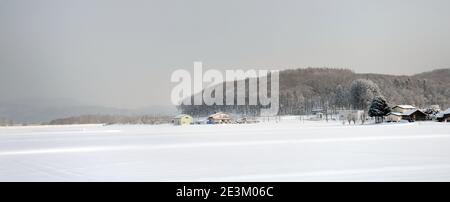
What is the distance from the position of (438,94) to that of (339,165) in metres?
114

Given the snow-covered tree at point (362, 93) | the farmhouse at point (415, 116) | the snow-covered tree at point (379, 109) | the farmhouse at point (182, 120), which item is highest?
the snow-covered tree at point (362, 93)

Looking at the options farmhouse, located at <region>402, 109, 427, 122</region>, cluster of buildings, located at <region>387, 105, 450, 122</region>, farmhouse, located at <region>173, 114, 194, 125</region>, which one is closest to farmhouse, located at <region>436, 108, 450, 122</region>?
cluster of buildings, located at <region>387, 105, 450, 122</region>

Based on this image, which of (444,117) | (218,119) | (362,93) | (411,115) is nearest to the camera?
(444,117)

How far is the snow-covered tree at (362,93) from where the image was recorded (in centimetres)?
9450

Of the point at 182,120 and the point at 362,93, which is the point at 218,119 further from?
the point at 362,93

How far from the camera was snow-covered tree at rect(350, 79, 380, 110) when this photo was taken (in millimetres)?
94500

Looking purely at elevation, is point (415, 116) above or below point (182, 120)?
above

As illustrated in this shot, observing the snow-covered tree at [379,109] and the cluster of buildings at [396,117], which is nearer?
the cluster of buildings at [396,117]

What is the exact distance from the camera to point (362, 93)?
96.7m

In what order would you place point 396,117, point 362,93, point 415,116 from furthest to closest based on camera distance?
point 362,93, point 396,117, point 415,116

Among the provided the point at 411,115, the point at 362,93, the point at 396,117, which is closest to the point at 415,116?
the point at 411,115

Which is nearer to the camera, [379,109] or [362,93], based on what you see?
[379,109]

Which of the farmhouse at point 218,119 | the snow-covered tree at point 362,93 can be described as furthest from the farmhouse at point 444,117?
the farmhouse at point 218,119

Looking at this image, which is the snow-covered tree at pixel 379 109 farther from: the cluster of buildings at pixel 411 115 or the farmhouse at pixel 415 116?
the farmhouse at pixel 415 116
